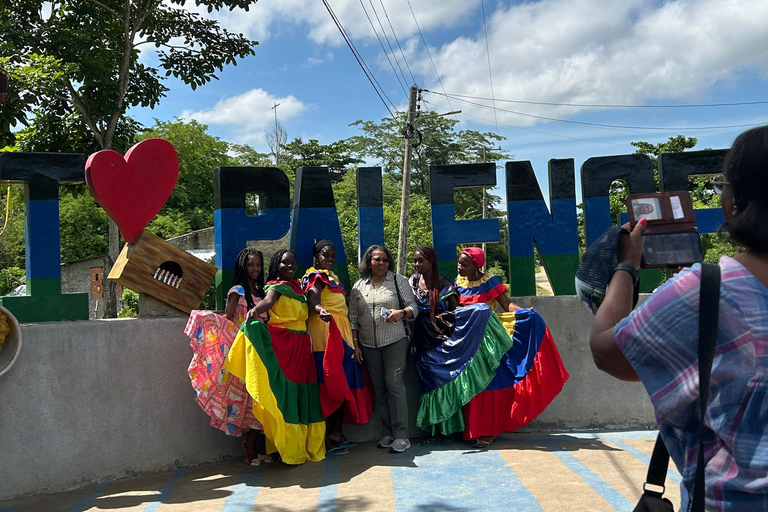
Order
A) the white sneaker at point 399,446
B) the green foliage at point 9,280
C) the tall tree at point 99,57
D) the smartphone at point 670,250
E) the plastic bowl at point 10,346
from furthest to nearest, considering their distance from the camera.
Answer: the green foliage at point 9,280 < the tall tree at point 99,57 < the white sneaker at point 399,446 < the plastic bowl at point 10,346 < the smartphone at point 670,250

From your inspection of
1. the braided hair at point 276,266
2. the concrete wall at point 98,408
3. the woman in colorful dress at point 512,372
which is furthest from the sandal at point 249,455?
the woman in colorful dress at point 512,372

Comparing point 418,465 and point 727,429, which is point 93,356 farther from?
point 727,429

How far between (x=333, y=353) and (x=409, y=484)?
1.29 meters

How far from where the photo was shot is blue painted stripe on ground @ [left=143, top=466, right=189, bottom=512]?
467cm

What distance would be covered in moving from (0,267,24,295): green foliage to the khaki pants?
17927 millimetres

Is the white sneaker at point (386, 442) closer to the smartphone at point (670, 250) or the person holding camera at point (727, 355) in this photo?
the smartphone at point (670, 250)

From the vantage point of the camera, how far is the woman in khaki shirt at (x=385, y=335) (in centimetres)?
596

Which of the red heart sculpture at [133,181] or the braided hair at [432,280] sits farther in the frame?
the braided hair at [432,280]

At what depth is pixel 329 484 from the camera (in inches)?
197

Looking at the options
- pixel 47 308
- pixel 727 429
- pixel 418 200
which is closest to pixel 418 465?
pixel 47 308

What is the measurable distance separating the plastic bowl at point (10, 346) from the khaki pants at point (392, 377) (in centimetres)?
282

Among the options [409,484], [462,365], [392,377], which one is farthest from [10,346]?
[462,365]

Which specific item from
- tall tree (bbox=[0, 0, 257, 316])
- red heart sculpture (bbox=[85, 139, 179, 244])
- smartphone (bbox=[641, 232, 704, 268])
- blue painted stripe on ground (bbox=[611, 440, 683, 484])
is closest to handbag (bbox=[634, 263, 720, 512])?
smartphone (bbox=[641, 232, 704, 268])

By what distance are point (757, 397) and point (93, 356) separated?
17.0ft
